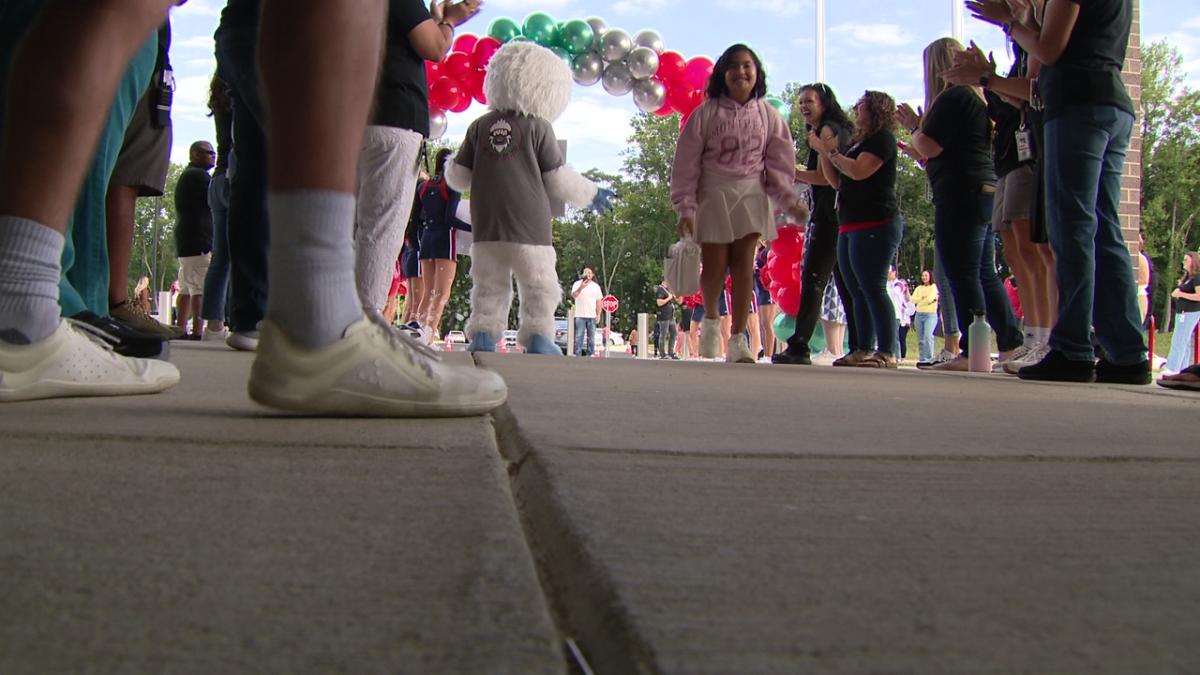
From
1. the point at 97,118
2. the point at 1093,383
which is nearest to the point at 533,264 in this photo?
the point at 1093,383

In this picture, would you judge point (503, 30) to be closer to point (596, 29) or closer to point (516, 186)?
point (596, 29)

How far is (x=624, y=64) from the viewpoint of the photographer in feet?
42.5

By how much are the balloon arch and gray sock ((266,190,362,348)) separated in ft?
35.7

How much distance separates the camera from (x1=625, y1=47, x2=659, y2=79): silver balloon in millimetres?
12812

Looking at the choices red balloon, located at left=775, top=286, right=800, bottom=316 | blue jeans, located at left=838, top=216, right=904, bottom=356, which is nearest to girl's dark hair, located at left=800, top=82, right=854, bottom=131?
blue jeans, located at left=838, top=216, right=904, bottom=356

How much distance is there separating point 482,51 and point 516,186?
6.59m

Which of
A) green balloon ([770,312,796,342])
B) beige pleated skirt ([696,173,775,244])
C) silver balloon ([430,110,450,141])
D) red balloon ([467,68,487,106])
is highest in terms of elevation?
red balloon ([467,68,487,106])

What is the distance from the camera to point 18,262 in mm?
1855

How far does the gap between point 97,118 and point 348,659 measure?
1.61m

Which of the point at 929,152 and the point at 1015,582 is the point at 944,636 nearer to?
the point at 1015,582

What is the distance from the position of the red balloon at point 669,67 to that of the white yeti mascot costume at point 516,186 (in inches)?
261

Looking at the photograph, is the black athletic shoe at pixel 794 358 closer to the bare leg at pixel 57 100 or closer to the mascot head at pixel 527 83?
the mascot head at pixel 527 83

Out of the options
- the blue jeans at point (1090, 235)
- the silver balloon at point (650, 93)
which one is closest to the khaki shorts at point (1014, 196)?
the blue jeans at point (1090, 235)

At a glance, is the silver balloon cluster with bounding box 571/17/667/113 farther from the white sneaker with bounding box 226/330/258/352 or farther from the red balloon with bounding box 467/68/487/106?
the white sneaker with bounding box 226/330/258/352
